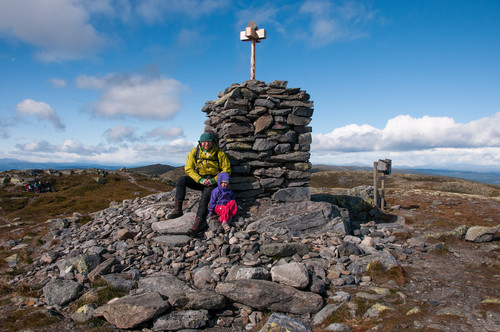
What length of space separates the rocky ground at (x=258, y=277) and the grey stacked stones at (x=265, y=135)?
46.2 inches

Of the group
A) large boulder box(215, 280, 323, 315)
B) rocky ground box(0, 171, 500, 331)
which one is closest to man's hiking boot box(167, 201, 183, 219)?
Answer: rocky ground box(0, 171, 500, 331)

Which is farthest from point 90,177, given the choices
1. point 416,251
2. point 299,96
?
point 416,251

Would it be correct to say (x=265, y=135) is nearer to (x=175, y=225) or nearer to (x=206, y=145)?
(x=206, y=145)

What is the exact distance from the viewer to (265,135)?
1225 cm

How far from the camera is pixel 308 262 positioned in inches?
330

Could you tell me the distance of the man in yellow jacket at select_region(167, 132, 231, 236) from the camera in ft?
34.4

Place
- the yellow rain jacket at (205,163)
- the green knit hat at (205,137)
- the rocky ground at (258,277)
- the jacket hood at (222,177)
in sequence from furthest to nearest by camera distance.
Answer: the yellow rain jacket at (205,163) < the green knit hat at (205,137) < the jacket hood at (222,177) < the rocky ground at (258,277)

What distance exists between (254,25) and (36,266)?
13466 mm

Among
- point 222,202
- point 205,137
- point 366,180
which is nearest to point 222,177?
point 222,202

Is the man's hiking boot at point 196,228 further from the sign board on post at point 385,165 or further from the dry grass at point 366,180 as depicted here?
the dry grass at point 366,180

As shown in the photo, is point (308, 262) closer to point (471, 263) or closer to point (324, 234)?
point (324, 234)

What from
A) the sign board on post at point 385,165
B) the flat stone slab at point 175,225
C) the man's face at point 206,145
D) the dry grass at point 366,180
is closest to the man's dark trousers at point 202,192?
the flat stone slab at point 175,225

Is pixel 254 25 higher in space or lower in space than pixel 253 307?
higher

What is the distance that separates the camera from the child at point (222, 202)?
33.4 ft
